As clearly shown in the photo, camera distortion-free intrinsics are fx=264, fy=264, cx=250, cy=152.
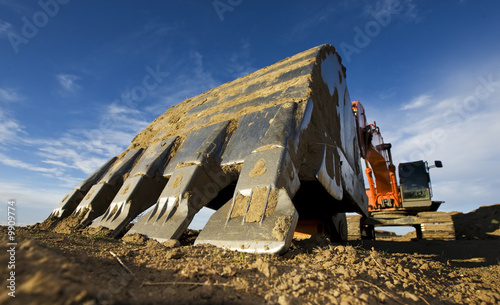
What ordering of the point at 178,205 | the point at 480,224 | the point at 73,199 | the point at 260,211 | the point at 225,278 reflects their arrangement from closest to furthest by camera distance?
1. the point at 225,278
2. the point at 260,211
3. the point at 178,205
4. the point at 73,199
5. the point at 480,224

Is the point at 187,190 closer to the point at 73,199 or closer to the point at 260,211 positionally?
the point at 260,211

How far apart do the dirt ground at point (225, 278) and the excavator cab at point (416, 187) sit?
5958 millimetres

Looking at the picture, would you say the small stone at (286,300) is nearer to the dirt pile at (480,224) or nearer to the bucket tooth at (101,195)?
the bucket tooth at (101,195)

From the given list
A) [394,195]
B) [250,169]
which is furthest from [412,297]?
A: [394,195]

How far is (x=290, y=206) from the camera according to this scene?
5.57ft

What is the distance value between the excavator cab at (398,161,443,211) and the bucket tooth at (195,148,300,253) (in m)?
6.25

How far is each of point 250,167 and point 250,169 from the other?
23 millimetres

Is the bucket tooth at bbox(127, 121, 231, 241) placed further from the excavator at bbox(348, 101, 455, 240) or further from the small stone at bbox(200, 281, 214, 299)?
the excavator at bbox(348, 101, 455, 240)

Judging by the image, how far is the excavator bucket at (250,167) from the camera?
5.92 ft

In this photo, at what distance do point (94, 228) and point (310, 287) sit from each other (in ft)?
8.21

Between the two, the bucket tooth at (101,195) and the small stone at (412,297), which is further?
the bucket tooth at (101,195)

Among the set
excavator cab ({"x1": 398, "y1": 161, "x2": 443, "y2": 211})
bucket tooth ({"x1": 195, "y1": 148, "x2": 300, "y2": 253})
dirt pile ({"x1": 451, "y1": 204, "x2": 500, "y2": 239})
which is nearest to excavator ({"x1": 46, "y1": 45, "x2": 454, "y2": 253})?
bucket tooth ({"x1": 195, "y1": 148, "x2": 300, "y2": 253})

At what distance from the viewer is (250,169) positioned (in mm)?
2084

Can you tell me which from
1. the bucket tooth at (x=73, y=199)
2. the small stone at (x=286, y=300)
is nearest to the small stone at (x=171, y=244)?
the small stone at (x=286, y=300)
